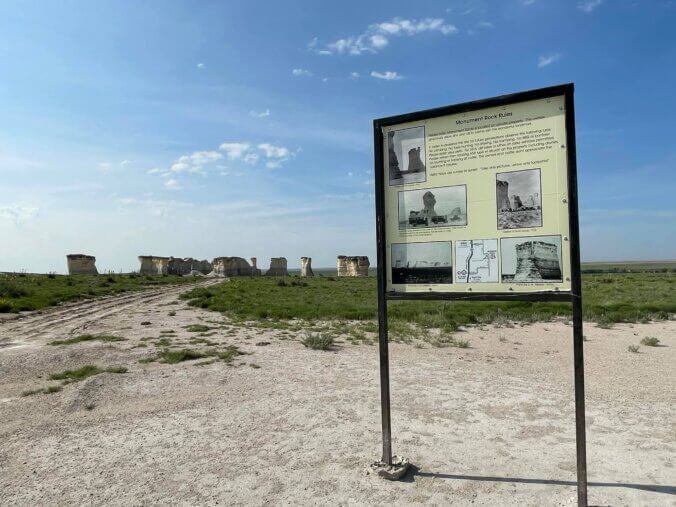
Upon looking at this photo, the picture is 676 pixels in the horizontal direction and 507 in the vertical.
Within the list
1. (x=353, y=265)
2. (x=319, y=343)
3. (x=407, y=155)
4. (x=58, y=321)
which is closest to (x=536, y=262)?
(x=407, y=155)

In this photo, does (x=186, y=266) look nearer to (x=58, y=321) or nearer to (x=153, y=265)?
(x=153, y=265)

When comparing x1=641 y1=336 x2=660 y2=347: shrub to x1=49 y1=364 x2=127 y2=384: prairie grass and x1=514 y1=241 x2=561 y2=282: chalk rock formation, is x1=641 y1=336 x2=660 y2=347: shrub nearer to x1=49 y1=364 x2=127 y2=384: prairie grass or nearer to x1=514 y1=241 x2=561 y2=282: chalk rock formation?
x1=514 y1=241 x2=561 y2=282: chalk rock formation

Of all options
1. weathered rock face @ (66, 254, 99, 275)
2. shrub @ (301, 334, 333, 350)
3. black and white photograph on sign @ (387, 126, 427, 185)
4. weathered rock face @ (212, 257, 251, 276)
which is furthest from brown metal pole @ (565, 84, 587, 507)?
weathered rock face @ (212, 257, 251, 276)

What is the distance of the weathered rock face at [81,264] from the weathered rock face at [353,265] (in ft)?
104

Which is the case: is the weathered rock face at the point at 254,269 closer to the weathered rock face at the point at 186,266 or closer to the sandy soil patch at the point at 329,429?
the weathered rock face at the point at 186,266

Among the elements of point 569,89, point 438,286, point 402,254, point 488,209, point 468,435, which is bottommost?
point 468,435

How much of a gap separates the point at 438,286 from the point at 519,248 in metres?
0.72

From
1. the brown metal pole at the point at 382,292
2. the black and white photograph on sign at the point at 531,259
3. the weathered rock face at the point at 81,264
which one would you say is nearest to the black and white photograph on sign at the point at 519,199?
the black and white photograph on sign at the point at 531,259

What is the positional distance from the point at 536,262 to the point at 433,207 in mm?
945

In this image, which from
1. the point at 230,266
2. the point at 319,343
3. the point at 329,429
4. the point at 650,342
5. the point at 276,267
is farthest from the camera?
the point at 276,267

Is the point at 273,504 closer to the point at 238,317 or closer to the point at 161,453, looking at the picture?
the point at 161,453

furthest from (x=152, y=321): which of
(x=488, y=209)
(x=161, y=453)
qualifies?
(x=488, y=209)

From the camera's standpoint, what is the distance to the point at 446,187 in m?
3.79

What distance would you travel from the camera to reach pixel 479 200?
3.64 m
